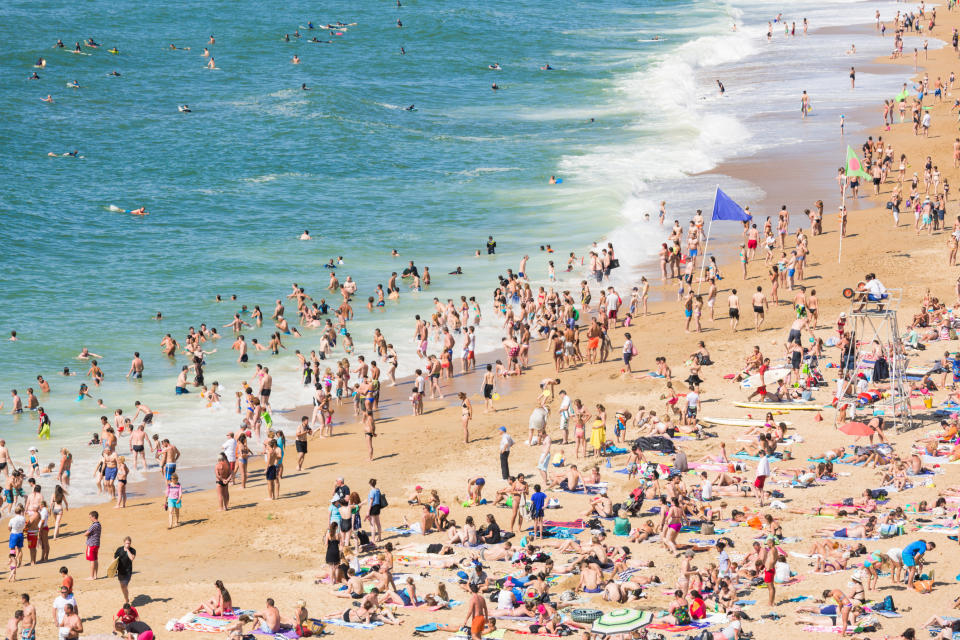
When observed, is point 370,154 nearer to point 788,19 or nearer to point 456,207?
point 456,207

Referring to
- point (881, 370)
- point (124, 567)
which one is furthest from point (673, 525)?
point (124, 567)

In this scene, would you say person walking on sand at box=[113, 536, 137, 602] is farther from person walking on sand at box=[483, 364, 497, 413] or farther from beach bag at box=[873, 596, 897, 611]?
beach bag at box=[873, 596, 897, 611]

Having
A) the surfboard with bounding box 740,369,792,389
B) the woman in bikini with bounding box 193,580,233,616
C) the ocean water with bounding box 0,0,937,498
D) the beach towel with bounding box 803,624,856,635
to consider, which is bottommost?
the beach towel with bounding box 803,624,856,635

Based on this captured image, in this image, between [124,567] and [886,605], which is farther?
[124,567]

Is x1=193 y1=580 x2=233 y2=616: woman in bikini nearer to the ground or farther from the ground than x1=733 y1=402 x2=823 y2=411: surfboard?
nearer to the ground

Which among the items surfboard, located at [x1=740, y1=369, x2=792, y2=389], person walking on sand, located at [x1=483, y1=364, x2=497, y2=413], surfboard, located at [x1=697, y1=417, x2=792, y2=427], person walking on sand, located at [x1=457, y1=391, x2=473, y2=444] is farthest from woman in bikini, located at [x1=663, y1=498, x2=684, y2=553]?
person walking on sand, located at [x1=483, y1=364, x2=497, y2=413]

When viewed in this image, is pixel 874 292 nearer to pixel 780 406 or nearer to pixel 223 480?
pixel 780 406
